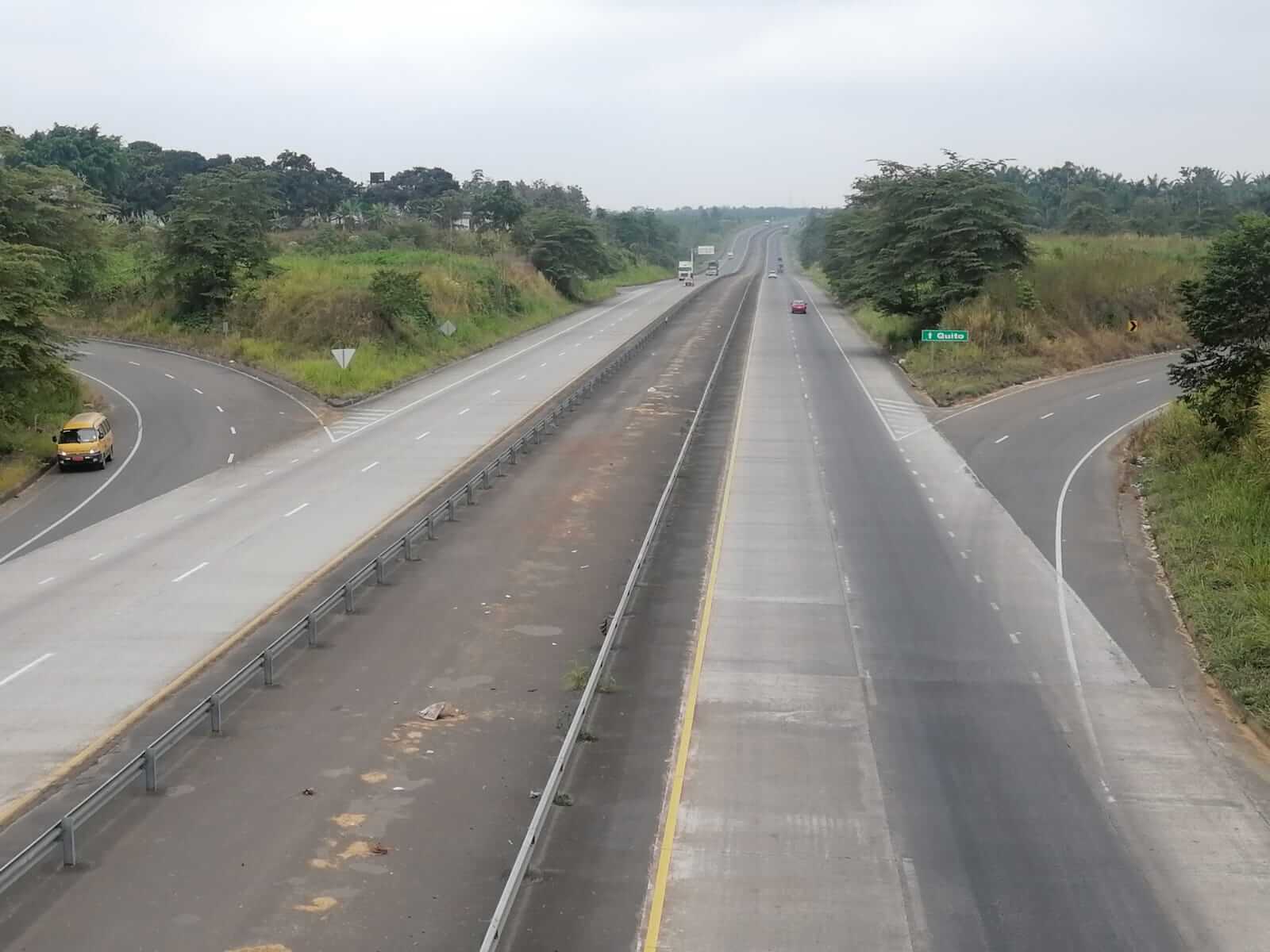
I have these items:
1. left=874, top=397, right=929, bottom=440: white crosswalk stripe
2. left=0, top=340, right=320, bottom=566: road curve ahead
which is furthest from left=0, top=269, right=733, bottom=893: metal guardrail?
left=874, top=397, right=929, bottom=440: white crosswalk stripe

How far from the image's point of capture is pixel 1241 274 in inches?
1432

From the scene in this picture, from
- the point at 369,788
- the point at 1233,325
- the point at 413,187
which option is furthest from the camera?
the point at 413,187

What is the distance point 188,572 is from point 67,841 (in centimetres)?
1292

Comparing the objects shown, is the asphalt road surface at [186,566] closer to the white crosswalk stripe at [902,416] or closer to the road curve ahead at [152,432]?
the road curve ahead at [152,432]

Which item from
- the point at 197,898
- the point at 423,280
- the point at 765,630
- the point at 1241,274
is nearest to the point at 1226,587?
the point at 765,630

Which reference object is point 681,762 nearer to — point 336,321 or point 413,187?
point 336,321

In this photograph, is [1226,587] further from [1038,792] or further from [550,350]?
[550,350]

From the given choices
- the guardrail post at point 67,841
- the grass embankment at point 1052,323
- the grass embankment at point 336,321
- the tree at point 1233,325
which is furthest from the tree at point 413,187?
the guardrail post at point 67,841

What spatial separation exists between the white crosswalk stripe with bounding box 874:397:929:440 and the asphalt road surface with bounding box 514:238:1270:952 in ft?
39.3

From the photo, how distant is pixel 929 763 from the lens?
52.3ft

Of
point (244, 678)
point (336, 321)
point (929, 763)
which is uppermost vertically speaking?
point (336, 321)

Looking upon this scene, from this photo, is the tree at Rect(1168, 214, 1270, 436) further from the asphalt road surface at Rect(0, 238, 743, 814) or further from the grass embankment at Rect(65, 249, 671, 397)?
the grass embankment at Rect(65, 249, 671, 397)

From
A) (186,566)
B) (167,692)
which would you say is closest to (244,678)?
(167,692)

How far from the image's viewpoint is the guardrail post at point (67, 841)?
1276cm
